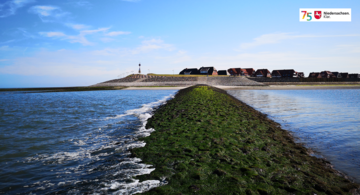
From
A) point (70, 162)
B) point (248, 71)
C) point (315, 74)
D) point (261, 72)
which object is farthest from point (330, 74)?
point (70, 162)

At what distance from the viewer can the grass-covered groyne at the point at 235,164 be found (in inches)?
236

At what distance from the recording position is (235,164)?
7.64m

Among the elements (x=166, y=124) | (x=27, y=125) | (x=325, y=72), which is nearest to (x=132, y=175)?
(x=166, y=124)

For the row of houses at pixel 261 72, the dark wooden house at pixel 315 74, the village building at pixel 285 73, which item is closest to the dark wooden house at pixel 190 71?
the row of houses at pixel 261 72

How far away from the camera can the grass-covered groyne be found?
6.00 metres

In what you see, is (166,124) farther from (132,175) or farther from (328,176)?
(328,176)

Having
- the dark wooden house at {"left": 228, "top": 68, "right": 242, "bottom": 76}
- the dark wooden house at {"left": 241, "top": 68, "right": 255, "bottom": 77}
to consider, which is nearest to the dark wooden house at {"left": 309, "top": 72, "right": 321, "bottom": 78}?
the dark wooden house at {"left": 241, "top": 68, "right": 255, "bottom": 77}

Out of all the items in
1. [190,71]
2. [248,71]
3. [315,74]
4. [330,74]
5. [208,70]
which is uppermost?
[190,71]

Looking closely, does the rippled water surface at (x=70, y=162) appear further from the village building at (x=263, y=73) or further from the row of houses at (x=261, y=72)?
the village building at (x=263, y=73)

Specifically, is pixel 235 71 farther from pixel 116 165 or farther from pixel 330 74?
pixel 116 165

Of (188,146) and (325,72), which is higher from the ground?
(325,72)

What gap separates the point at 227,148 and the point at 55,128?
14.4 metres

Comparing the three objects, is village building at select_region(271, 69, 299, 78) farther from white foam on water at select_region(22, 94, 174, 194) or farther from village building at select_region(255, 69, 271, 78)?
white foam on water at select_region(22, 94, 174, 194)

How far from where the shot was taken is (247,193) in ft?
18.5
